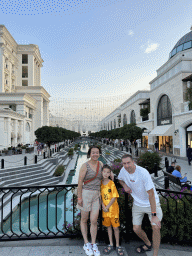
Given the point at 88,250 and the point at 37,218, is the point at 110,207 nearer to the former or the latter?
the point at 88,250

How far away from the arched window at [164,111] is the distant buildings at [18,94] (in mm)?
23323

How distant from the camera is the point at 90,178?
260 centimetres

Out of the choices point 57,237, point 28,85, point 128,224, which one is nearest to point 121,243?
point 128,224

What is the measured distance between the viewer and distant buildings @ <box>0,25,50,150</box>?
2617cm

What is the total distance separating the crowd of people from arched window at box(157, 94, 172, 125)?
65.6 ft

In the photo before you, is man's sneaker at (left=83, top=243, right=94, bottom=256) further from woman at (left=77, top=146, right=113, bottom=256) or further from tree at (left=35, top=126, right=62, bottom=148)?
tree at (left=35, top=126, right=62, bottom=148)

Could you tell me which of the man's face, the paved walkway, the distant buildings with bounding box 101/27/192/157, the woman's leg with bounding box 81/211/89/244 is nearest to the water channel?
the paved walkway

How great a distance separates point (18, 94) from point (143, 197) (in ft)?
119

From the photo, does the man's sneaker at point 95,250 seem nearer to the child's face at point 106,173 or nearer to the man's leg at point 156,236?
the man's leg at point 156,236

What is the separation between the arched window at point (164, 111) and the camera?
20.8 meters

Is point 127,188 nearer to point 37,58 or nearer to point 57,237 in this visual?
point 57,237

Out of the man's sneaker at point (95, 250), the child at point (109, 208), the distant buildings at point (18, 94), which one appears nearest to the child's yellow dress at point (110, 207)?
the child at point (109, 208)

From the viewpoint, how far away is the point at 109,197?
2602mm

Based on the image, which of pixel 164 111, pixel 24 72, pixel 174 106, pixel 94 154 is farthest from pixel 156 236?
pixel 24 72
